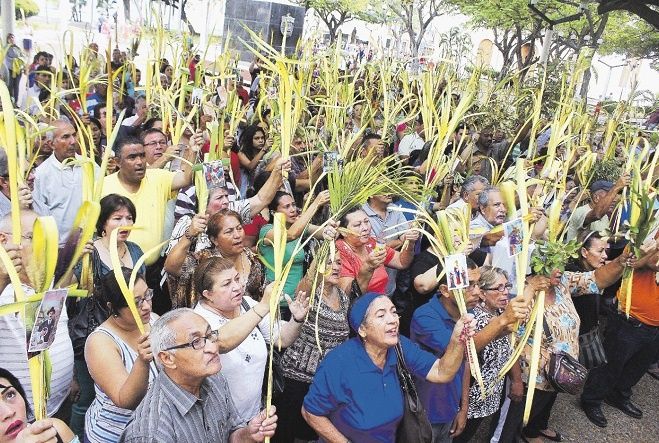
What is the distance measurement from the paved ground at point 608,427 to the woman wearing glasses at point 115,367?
8.42 ft

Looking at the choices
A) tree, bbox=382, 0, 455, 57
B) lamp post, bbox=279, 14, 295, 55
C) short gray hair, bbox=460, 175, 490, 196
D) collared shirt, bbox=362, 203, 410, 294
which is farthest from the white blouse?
tree, bbox=382, 0, 455, 57

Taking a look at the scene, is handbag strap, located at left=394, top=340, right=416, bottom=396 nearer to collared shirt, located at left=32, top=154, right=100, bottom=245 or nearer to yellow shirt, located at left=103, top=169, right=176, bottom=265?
yellow shirt, located at left=103, top=169, right=176, bottom=265

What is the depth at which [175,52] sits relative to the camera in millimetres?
6562

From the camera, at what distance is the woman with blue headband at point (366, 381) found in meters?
2.51

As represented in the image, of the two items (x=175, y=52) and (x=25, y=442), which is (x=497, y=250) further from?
(x=175, y=52)

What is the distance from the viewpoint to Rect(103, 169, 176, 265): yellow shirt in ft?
12.1

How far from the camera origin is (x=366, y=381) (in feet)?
8.29

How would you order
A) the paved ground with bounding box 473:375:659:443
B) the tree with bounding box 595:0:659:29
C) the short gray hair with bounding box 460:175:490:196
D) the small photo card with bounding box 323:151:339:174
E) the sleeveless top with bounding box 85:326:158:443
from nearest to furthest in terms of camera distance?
1. the sleeveless top with bounding box 85:326:158:443
2. the small photo card with bounding box 323:151:339:174
3. the paved ground with bounding box 473:375:659:443
4. the short gray hair with bounding box 460:175:490:196
5. the tree with bounding box 595:0:659:29

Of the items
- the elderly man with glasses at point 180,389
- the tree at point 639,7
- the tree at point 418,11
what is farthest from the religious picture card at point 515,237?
the tree at point 418,11

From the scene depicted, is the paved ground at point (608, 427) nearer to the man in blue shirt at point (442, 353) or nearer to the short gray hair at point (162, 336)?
the man in blue shirt at point (442, 353)

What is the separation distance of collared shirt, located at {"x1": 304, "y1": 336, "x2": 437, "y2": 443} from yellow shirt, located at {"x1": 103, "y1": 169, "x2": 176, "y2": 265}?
1.62 meters

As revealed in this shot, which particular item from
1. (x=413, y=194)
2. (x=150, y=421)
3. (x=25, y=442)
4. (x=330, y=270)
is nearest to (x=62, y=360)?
(x=150, y=421)

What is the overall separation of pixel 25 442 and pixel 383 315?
57.7 inches

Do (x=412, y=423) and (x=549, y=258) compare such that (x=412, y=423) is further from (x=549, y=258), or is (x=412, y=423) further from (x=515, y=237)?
(x=549, y=258)
